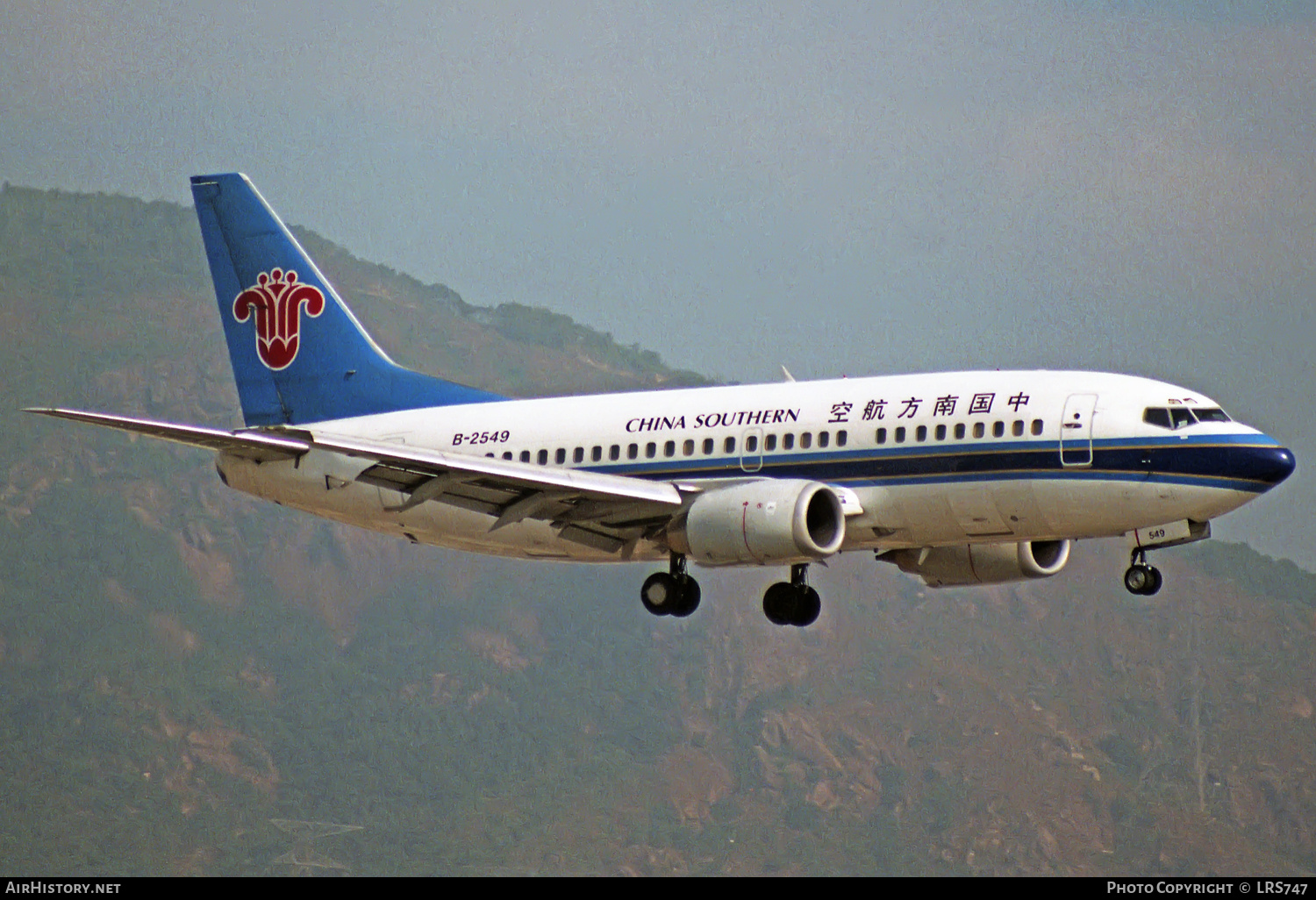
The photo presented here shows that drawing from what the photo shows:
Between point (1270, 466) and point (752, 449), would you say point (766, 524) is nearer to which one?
point (752, 449)

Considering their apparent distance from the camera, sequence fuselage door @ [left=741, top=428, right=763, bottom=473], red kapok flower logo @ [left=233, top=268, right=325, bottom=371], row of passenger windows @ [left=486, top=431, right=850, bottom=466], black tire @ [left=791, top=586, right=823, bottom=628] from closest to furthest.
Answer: row of passenger windows @ [left=486, top=431, right=850, bottom=466], fuselage door @ [left=741, top=428, right=763, bottom=473], black tire @ [left=791, top=586, right=823, bottom=628], red kapok flower logo @ [left=233, top=268, right=325, bottom=371]

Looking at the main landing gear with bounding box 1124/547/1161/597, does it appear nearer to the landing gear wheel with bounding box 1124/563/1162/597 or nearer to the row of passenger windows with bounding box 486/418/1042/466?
the landing gear wheel with bounding box 1124/563/1162/597

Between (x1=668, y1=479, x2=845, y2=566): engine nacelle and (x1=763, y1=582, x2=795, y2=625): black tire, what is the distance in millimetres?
4123

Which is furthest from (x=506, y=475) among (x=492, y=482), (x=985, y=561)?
(x=985, y=561)

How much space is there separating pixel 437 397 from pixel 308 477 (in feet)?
14.9

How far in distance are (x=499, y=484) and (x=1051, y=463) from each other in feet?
41.0

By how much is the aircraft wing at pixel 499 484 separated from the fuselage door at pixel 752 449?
5.23 ft

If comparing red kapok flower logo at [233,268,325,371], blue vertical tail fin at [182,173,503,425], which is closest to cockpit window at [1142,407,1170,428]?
blue vertical tail fin at [182,173,503,425]

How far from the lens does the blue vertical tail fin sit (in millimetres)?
57438

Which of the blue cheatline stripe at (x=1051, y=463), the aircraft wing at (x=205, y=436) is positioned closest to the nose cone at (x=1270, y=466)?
the blue cheatline stripe at (x=1051, y=463)

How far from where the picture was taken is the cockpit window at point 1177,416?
4569 cm
